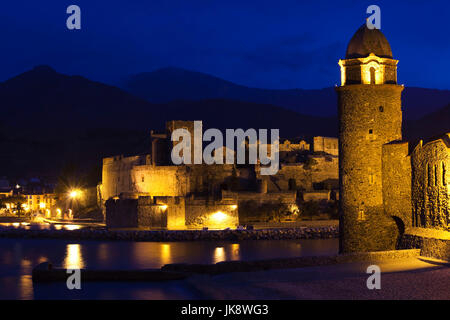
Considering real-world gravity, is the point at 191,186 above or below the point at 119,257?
above

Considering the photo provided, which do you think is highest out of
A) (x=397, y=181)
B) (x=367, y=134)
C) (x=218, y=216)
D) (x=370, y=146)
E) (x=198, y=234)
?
(x=367, y=134)

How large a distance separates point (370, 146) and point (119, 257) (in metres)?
12.5

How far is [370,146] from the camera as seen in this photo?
67.8ft

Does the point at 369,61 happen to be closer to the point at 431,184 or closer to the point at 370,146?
the point at 370,146

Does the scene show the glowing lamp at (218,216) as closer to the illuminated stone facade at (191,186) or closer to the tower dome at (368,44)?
the illuminated stone facade at (191,186)

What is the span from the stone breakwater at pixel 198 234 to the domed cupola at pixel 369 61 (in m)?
15.7

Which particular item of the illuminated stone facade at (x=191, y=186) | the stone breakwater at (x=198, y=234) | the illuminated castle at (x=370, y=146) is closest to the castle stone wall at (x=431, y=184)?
the illuminated castle at (x=370, y=146)

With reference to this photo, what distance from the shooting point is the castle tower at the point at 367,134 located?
812 inches

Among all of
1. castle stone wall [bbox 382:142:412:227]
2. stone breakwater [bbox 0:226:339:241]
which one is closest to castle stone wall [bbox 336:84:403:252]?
castle stone wall [bbox 382:142:412:227]

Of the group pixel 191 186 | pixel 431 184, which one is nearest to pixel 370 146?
pixel 431 184

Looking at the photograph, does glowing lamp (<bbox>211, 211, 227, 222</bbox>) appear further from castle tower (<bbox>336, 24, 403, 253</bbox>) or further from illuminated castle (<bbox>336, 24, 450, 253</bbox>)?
castle tower (<bbox>336, 24, 403, 253</bbox>)

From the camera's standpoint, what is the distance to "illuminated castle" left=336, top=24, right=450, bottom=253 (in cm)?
2044

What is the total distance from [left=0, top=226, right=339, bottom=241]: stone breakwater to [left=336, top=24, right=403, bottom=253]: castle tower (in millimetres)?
14480


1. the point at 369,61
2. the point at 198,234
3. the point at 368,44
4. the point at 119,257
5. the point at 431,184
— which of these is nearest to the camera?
the point at 431,184
